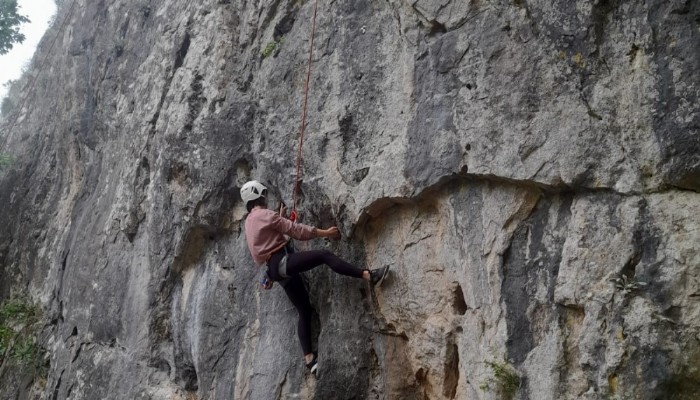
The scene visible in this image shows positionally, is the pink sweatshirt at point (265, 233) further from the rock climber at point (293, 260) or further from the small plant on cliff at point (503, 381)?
→ the small plant on cliff at point (503, 381)

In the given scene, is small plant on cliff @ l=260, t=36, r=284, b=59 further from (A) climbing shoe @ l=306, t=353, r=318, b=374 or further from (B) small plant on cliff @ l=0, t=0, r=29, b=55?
(B) small plant on cliff @ l=0, t=0, r=29, b=55

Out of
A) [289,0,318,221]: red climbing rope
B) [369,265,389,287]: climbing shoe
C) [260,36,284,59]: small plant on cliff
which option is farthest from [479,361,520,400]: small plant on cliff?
[260,36,284,59]: small plant on cliff

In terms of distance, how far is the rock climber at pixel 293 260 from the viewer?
6191 mm

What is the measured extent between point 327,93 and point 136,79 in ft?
17.2

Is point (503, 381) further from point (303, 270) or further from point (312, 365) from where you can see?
point (303, 270)

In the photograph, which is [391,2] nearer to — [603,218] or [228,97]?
[228,97]

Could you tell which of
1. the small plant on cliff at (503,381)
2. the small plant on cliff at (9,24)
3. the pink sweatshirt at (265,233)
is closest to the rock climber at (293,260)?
the pink sweatshirt at (265,233)

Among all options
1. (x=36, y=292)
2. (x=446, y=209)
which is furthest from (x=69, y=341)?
(x=446, y=209)

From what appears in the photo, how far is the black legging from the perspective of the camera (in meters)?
6.18

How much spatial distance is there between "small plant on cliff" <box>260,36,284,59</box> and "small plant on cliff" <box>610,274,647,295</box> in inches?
195

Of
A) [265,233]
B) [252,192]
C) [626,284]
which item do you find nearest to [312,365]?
[265,233]

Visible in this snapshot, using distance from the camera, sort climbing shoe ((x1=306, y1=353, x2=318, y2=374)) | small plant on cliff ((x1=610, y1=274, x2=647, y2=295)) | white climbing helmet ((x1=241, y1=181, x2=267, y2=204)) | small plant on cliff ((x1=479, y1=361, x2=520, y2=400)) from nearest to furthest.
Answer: small plant on cliff ((x1=610, y1=274, x2=647, y2=295)) < small plant on cliff ((x1=479, y1=361, x2=520, y2=400)) < climbing shoe ((x1=306, y1=353, x2=318, y2=374)) < white climbing helmet ((x1=241, y1=181, x2=267, y2=204))

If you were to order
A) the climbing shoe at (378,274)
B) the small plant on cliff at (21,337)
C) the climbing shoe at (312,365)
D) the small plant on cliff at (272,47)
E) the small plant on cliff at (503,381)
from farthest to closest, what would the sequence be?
the small plant on cliff at (21,337) < the small plant on cliff at (272,47) < the climbing shoe at (312,365) < the climbing shoe at (378,274) < the small plant on cliff at (503,381)

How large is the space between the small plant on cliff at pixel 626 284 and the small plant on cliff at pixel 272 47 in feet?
16.3
